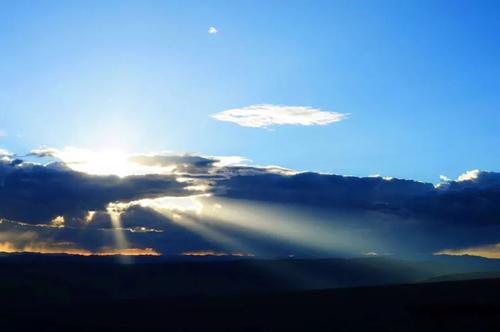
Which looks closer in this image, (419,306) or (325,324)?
(325,324)

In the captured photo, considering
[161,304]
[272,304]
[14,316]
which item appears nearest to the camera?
[14,316]

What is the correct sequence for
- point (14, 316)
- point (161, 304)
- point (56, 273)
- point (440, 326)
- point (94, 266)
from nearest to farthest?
1. point (440, 326)
2. point (14, 316)
3. point (161, 304)
4. point (56, 273)
5. point (94, 266)

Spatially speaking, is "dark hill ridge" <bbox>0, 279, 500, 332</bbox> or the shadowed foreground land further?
the shadowed foreground land

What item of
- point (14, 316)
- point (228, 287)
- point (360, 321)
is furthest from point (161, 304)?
point (228, 287)

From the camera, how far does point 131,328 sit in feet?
195

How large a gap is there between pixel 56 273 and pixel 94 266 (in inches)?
1035

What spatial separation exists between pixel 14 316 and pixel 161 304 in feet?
66.1

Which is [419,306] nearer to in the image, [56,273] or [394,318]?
[394,318]

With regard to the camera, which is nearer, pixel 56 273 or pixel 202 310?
pixel 202 310

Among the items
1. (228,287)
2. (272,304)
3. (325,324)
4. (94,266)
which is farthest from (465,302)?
(94,266)

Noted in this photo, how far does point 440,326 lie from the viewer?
56625 mm

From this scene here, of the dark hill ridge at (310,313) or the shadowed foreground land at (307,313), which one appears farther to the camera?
the shadowed foreground land at (307,313)

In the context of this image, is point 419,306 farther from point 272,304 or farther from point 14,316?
point 14,316

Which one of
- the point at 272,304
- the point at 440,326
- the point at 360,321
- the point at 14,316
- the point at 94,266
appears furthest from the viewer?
the point at 94,266
